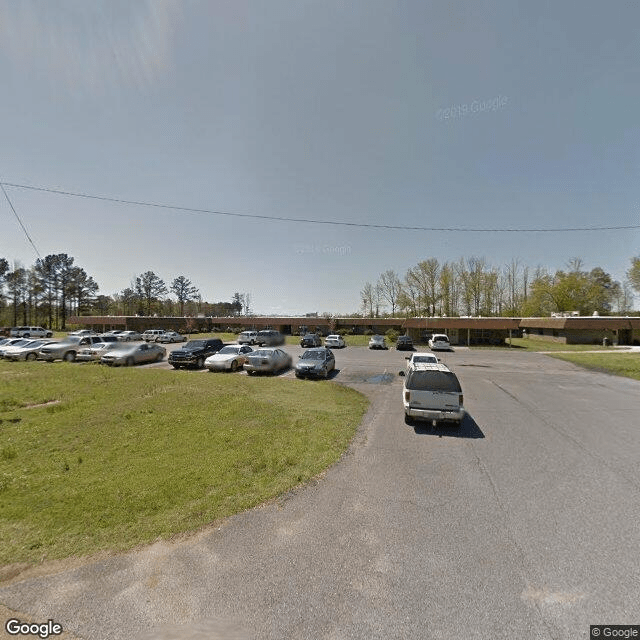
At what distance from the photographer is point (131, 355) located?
71.6 feet

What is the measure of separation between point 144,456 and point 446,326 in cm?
4456

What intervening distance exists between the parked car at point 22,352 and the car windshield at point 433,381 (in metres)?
28.1

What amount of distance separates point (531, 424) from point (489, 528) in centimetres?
662

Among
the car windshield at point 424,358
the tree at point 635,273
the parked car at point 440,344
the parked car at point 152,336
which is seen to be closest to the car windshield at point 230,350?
the car windshield at point 424,358

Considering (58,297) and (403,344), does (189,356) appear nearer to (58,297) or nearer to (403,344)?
(403,344)

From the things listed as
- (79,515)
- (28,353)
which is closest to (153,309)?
(28,353)

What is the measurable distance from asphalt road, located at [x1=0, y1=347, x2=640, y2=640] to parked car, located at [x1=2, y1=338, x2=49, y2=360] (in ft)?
89.7

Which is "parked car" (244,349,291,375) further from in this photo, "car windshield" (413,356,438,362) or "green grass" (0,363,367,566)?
"car windshield" (413,356,438,362)

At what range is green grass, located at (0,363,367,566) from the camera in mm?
4375

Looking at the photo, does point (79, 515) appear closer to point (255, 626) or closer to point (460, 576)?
point (255, 626)

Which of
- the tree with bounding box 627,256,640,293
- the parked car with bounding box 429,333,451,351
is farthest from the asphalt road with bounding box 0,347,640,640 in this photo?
the tree with bounding box 627,256,640,293

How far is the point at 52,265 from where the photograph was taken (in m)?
68.2

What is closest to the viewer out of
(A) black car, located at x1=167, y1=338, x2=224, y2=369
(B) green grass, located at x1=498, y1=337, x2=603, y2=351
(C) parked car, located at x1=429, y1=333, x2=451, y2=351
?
(A) black car, located at x1=167, y1=338, x2=224, y2=369
